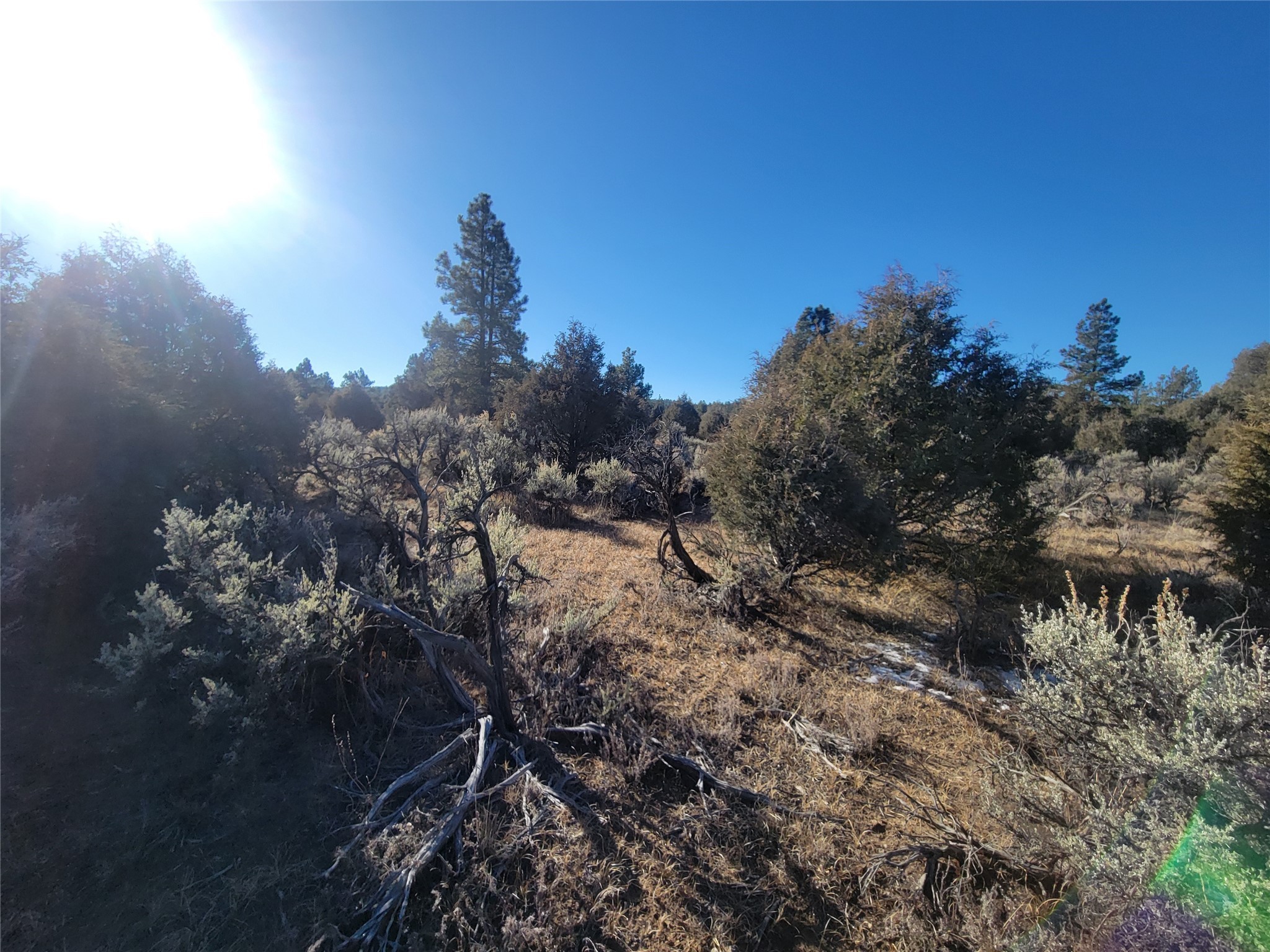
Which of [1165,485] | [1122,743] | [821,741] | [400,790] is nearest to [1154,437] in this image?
[1165,485]

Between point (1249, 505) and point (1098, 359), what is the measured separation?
29639mm

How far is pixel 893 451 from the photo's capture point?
17.9ft

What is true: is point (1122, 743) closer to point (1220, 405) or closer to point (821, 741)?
point (821, 741)

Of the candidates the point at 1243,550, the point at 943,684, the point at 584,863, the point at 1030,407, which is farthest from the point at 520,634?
the point at 1243,550

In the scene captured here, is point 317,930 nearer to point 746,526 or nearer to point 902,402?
point 746,526

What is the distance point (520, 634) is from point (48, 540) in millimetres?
3784

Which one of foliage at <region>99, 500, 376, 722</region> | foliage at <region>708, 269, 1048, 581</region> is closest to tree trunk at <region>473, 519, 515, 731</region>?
foliage at <region>99, 500, 376, 722</region>

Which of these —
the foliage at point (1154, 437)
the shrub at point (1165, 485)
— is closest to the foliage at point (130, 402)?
the shrub at point (1165, 485)

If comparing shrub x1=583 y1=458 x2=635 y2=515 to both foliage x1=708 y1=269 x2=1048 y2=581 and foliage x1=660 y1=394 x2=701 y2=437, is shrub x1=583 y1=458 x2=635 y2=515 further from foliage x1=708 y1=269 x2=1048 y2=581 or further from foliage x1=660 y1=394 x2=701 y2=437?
foliage x1=660 y1=394 x2=701 y2=437

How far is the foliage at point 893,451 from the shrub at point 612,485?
181 inches

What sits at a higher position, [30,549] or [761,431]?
[761,431]

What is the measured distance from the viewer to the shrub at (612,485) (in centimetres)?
1036

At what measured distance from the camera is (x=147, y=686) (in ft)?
9.98

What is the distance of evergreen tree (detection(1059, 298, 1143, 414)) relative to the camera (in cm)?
2456
